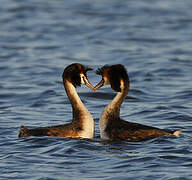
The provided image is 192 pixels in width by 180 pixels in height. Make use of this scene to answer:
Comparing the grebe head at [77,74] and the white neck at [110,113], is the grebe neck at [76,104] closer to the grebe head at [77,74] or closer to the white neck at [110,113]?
the grebe head at [77,74]

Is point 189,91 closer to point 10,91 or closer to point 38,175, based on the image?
point 10,91

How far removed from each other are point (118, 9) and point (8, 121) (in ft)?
59.4

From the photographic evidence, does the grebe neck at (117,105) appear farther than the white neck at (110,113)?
Yes

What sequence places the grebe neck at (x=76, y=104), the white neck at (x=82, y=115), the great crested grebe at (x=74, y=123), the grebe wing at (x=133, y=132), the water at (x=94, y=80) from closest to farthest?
the water at (x=94, y=80)
the grebe wing at (x=133, y=132)
the great crested grebe at (x=74, y=123)
the white neck at (x=82, y=115)
the grebe neck at (x=76, y=104)

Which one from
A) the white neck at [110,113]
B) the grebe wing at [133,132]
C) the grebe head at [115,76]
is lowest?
the grebe wing at [133,132]

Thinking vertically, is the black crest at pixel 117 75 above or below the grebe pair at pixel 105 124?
above

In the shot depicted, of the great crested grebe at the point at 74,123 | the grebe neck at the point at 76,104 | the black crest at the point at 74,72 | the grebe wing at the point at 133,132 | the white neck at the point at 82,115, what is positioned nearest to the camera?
the grebe wing at the point at 133,132

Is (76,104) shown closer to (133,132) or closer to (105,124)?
(105,124)

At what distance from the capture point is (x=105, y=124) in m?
12.4

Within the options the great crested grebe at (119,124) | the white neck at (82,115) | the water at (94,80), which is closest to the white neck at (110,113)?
the great crested grebe at (119,124)

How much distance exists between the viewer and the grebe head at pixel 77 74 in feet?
41.4

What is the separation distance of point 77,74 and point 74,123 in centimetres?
100

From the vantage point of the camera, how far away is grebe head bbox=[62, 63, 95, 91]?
12.6 metres

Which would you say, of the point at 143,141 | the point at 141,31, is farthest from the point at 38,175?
the point at 141,31
